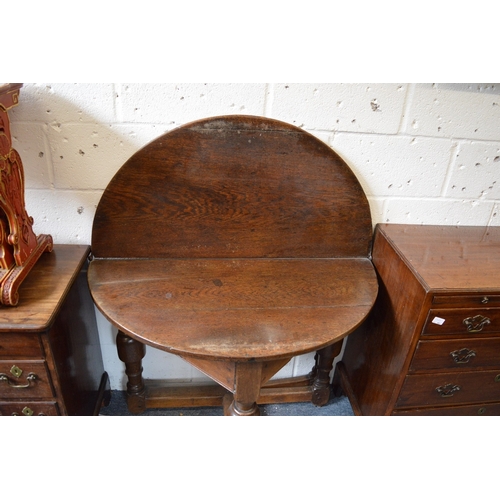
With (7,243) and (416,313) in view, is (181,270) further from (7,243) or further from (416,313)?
(416,313)

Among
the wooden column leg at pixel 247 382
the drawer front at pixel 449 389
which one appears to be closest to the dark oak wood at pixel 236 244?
the wooden column leg at pixel 247 382

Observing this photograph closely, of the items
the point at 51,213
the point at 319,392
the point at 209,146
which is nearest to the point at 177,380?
the point at 319,392

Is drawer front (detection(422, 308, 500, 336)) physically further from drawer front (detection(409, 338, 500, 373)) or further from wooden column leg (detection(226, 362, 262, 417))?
wooden column leg (detection(226, 362, 262, 417))

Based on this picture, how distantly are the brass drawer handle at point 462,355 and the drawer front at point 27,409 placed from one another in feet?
3.79

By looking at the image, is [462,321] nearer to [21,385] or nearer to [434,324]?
[434,324]

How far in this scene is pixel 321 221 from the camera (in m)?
1.26

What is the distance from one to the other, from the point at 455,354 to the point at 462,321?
0.13 m

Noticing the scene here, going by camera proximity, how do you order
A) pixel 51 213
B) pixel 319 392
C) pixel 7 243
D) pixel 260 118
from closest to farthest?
pixel 7 243
pixel 260 118
pixel 51 213
pixel 319 392

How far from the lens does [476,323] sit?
1082mm

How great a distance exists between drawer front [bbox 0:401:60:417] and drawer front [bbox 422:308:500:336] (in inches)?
42.0

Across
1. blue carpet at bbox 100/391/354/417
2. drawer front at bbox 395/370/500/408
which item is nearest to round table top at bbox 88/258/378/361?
drawer front at bbox 395/370/500/408

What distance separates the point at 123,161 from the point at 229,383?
72cm

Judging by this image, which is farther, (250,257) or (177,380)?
(177,380)

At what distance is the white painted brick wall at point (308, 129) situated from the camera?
1106mm
